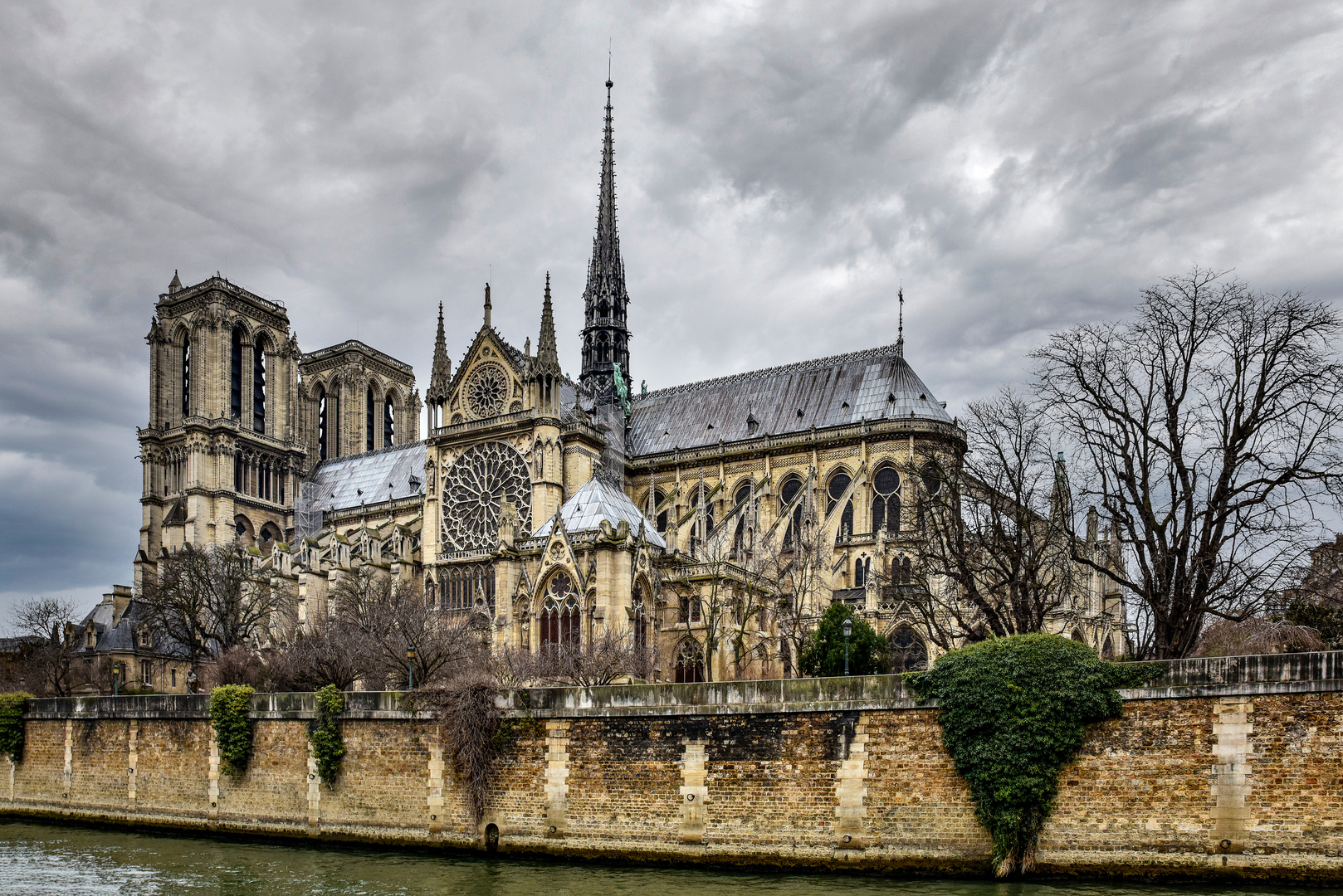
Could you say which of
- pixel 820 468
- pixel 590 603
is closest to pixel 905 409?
pixel 820 468

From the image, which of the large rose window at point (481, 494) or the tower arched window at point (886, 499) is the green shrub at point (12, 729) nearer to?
the large rose window at point (481, 494)

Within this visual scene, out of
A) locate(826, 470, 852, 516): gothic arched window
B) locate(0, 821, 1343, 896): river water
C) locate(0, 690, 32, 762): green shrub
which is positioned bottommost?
locate(0, 821, 1343, 896): river water

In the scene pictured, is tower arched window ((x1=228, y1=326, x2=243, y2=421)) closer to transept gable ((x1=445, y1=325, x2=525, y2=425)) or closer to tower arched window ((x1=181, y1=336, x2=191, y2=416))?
tower arched window ((x1=181, y1=336, x2=191, y2=416))

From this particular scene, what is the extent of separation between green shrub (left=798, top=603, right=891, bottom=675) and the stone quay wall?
1106cm

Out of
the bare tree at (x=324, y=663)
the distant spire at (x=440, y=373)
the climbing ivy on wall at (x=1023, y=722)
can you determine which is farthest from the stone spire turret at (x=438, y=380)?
the climbing ivy on wall at (x=1023, y=722)

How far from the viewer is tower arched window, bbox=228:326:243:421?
75938mm

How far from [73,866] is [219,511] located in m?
45.8

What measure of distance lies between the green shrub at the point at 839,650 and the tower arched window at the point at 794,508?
12.1 m

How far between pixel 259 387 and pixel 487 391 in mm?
27037

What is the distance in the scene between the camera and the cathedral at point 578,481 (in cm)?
4362

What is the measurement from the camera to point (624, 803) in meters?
25.5

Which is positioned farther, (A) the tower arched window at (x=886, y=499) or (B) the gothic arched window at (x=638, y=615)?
(A) the tower arched window at (x=886, y=499)

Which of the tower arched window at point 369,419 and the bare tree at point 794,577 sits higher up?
the tower arched window at point 369,419

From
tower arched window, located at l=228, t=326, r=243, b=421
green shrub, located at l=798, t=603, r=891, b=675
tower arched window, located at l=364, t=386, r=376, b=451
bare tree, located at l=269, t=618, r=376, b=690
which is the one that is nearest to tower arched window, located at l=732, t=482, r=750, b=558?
green shrub, located at l=798, t=603, r=891, b=675
